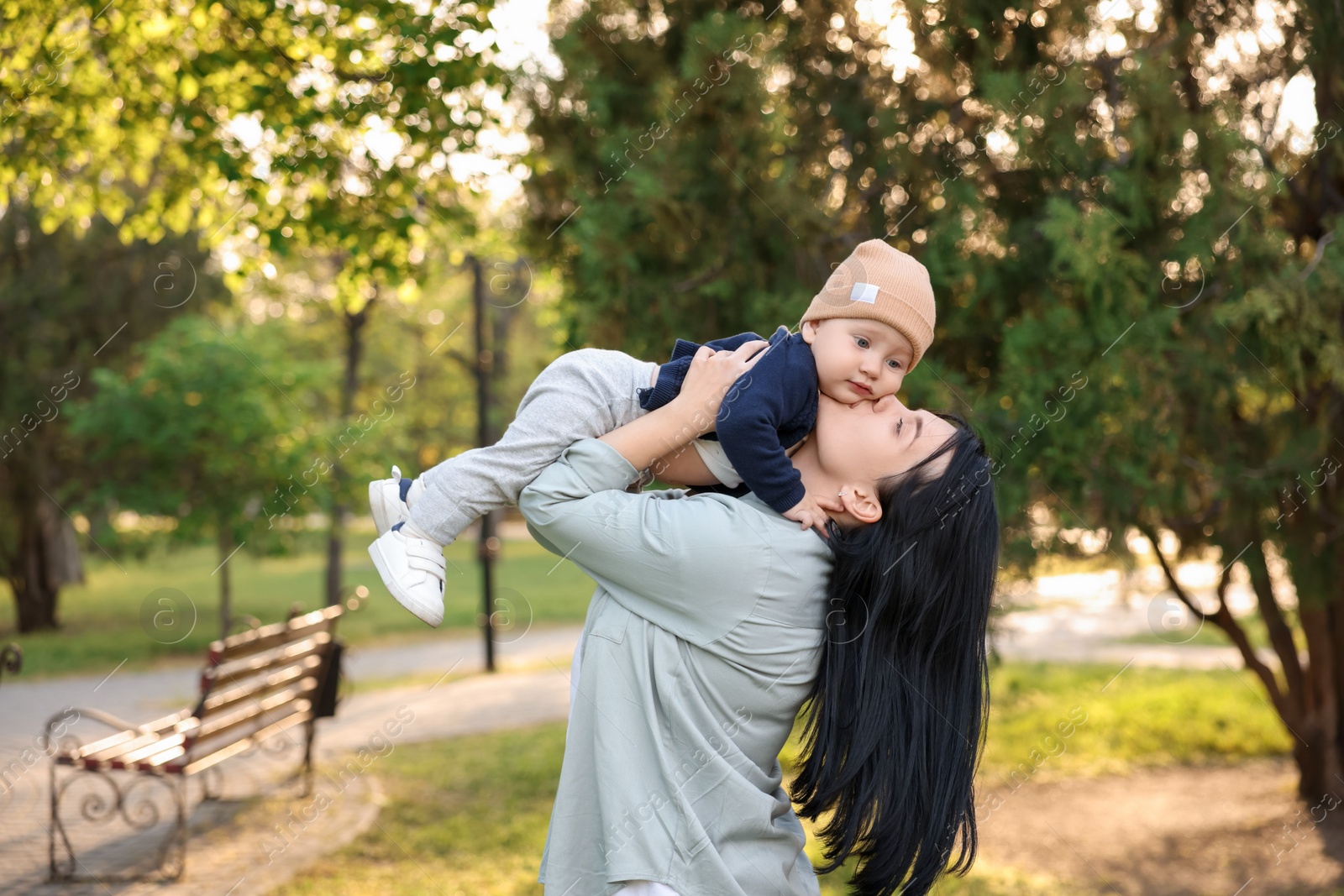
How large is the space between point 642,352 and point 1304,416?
3.12 meters

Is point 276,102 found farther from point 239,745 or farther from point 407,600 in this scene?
point 407,600

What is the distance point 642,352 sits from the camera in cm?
585

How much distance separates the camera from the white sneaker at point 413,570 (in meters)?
2.24

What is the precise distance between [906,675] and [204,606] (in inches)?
752

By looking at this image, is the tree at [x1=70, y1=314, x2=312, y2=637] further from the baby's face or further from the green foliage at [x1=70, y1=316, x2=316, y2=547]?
the baby's face

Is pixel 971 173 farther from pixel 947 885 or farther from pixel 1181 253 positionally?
pixel 947 885

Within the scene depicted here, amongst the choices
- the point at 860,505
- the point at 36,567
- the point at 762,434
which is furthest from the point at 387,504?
the point at 36,567

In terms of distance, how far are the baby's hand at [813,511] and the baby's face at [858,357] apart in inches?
8.9

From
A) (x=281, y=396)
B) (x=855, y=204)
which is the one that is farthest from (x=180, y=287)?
(x=855, y=204)

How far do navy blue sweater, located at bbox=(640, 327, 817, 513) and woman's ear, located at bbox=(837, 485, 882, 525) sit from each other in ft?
0.28

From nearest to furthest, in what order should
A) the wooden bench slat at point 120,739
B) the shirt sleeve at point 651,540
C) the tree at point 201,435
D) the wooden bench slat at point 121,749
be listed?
1. the shirt sleeve at point 651,540
2. the wooden bench slat at point 121,749
3. the wooden bench slat at point 120,739
4. the tree at point 201,435

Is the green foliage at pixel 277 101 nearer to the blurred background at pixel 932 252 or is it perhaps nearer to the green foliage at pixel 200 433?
the blurred background at pixel 932 252

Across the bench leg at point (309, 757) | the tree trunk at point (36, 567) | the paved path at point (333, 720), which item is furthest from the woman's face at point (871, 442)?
the tree trunk at point (36, 567)

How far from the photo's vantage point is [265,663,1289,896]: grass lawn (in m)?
5.77
